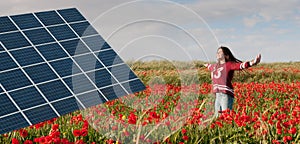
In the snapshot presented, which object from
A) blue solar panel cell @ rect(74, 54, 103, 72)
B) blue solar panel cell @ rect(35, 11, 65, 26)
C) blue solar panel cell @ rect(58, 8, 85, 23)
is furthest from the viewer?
blue solar panel cell @ rect(58, 8, 85, 23)

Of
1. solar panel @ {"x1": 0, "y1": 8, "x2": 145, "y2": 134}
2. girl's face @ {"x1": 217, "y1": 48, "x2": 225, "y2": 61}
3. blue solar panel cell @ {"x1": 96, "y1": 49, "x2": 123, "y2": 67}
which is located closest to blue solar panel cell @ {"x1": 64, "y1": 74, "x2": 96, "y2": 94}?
solar panel @ {"x1": 0, "y1": 8, "x2": 145, "y2": 134}

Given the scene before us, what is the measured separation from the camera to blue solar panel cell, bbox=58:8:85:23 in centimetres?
1127

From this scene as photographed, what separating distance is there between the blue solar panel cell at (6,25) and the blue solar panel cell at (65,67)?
1395 millimetres

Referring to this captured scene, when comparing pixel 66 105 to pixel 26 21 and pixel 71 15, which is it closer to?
pixel 26 21

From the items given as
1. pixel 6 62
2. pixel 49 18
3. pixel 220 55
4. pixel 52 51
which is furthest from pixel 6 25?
pixel 220 55

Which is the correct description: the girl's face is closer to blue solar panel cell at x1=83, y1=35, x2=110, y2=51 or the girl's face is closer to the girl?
the girl

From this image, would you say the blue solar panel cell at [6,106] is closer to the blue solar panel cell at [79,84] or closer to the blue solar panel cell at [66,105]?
the blue solar panel cell at [66,105]

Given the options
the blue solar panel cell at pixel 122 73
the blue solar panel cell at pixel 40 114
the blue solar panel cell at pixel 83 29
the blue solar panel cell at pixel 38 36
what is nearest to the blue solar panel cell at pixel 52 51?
the blue solar panel cell at pixel 38 36

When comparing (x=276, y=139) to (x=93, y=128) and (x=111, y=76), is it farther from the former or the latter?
(x=111, y=76)

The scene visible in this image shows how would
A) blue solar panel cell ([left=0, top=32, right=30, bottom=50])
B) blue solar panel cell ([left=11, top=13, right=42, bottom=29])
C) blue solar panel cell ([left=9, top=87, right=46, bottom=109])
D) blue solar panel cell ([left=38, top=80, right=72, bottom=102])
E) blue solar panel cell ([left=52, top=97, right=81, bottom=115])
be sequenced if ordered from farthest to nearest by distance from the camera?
blue solar panel cell ([left=11, top=13, right=42, bottom=29])
blue solar panel cell ([left=0, top=32, right=30, bottom=50])
blue solar panel cell ([left=38, top=80, right=72, bottom=102])
blue solar panel cell ([left=52, top=97, right=81, bottom=115])
blue solar panel cell ([left=9, top=87, right=46, bottom=109])

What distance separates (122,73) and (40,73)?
6.40ft

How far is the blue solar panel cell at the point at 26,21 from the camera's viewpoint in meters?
10.4

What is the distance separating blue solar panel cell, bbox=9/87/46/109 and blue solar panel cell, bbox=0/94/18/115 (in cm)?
12

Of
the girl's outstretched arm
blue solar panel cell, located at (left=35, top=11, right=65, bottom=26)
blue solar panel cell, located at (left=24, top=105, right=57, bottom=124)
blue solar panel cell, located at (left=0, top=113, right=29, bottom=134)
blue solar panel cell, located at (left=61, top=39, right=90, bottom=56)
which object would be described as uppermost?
blue solar panel cell, located at (left=35, top=11, right=65, bottom=26)
